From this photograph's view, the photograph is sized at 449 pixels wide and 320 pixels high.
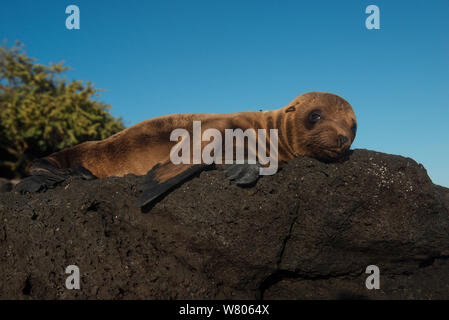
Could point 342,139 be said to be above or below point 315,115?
below

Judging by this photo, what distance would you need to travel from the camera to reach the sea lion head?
3643mm

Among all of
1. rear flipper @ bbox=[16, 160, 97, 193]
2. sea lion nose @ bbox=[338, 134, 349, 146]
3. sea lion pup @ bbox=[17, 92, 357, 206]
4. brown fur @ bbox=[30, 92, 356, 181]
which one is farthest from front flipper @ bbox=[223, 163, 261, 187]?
rear flipper @ bbox=[16, 160, 97, 193]

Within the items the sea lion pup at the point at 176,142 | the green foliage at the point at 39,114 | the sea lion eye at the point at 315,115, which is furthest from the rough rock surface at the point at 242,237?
the green foliage at the point at 39,114

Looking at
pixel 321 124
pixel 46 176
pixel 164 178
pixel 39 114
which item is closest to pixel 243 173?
pixel 164 178

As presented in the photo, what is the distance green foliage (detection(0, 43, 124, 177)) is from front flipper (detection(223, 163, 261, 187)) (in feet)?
46.6

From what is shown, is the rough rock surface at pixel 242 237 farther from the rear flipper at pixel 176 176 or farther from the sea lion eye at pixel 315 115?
the sea lion eye at pixel 315 115

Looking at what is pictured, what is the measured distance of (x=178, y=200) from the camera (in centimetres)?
330

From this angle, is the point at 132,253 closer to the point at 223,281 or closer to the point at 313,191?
the point at 223,281

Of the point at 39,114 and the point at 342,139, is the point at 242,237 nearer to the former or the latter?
the point at 342,139

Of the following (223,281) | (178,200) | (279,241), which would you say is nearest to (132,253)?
(178,200)

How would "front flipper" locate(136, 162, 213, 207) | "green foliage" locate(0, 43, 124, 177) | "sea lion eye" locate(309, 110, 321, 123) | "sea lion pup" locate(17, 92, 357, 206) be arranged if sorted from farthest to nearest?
"green foliage" locate(0, 43, 124, 177)
"sea lion eye" locate(309, 110, 321, 123)
"sea lion pup" locate(17, 92, 357, 206)
"front flipper" locate(136, 162, 213, 207)

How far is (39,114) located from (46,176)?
1352 centimetres

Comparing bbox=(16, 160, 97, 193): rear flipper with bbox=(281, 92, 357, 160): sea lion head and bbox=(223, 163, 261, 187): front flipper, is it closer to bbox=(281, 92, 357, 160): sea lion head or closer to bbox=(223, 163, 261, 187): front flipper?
bbox=(223, 163, 261, 187): front flipper

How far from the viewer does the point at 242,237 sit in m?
3.17
